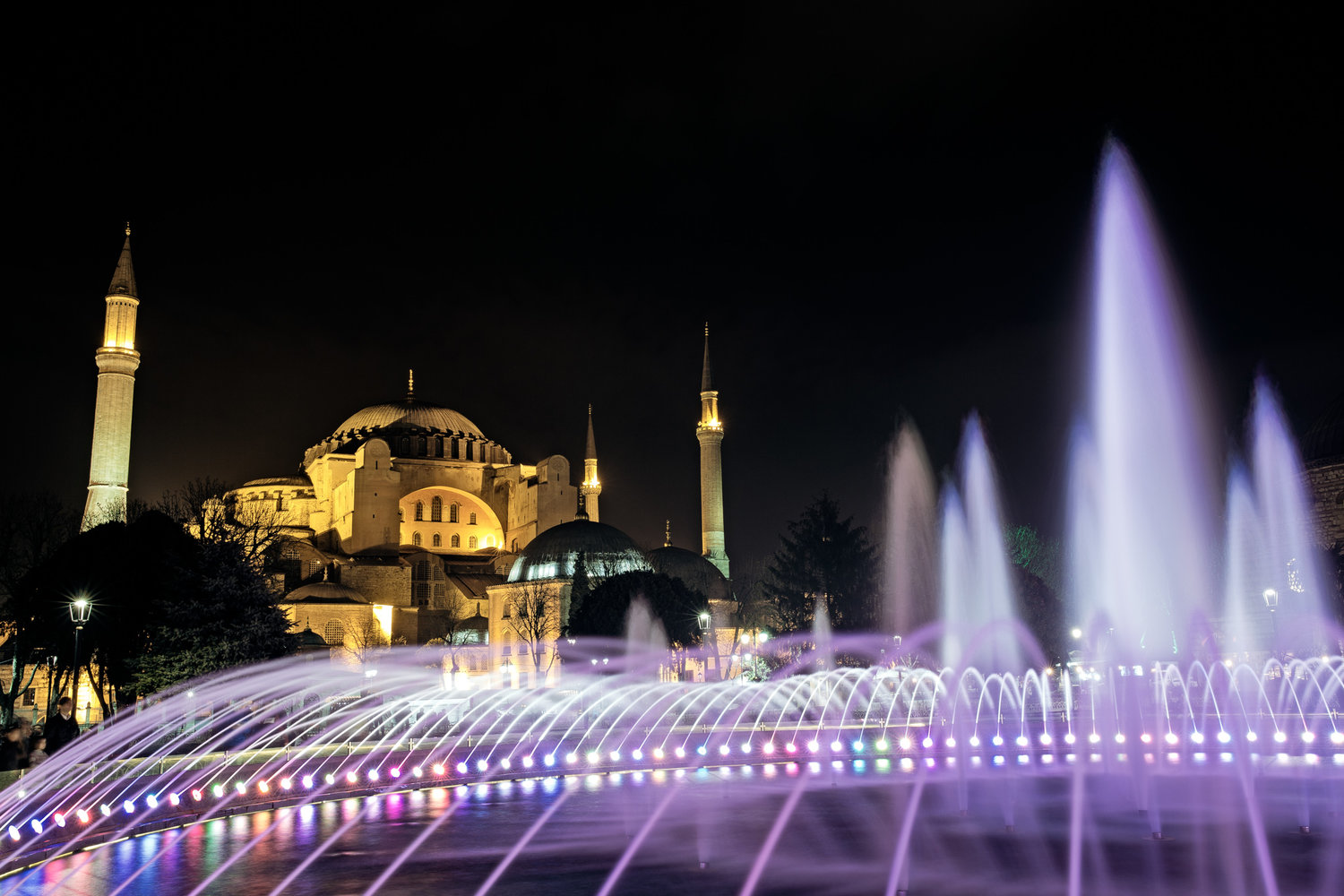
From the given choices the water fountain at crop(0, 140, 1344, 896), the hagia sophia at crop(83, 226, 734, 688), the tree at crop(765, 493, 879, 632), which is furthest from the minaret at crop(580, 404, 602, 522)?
the water fountain at crop(0, 140, 1344, 896)

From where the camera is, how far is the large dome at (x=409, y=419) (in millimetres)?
76312

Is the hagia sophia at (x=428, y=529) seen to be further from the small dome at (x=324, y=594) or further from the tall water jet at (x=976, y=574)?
the tall water jet at (x=976, y=574)

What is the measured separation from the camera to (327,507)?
228ft

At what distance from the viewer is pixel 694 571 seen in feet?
188

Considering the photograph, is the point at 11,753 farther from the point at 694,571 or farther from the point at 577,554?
the point at 694,571

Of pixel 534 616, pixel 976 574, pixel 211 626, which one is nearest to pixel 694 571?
pixel 534 616

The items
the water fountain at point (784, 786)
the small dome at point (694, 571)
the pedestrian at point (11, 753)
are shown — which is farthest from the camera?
the small dome at point (694, 571)

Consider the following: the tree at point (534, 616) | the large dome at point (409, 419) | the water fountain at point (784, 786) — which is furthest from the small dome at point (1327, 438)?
the large dome at point (409, 419)

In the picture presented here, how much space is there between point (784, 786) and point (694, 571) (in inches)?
1685

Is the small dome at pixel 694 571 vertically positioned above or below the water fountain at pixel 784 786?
above

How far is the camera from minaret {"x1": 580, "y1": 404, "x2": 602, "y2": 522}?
70.6 metres

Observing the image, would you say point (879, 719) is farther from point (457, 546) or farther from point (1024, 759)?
point (457, 546)

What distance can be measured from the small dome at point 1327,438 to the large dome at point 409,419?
49268 mm

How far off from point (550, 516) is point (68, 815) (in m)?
55.1
